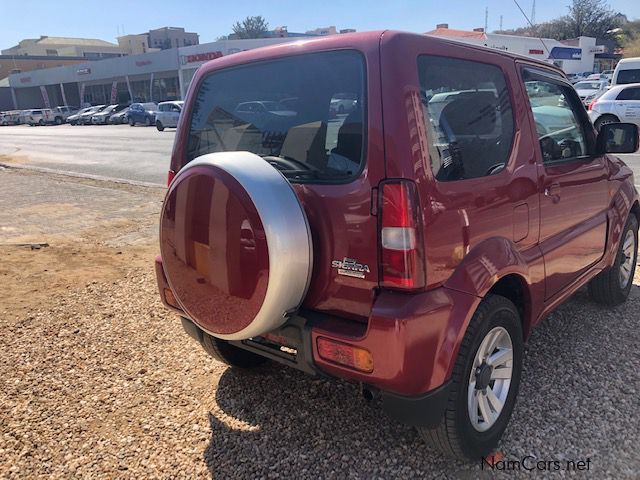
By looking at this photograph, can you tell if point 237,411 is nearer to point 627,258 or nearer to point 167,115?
point 627,258

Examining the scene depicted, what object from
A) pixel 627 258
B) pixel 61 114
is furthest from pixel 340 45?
pixel 61 114

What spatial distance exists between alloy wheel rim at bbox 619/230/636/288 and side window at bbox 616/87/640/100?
12972mm

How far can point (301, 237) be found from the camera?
7.41 ft

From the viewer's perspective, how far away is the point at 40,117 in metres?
52.8

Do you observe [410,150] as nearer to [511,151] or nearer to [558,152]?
[511,151]

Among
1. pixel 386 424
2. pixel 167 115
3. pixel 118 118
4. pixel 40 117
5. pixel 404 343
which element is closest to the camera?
pixel 404 343

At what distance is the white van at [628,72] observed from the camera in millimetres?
17688

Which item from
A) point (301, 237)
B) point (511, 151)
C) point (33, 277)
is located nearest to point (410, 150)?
point (301, 237)

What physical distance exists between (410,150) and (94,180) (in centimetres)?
1163

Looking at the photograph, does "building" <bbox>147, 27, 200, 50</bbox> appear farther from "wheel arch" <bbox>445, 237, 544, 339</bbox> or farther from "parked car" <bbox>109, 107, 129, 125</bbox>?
"wheel arch" <bbox>445, 237, 544, 339</bbox>

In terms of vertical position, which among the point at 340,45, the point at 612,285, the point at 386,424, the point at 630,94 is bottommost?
the point at 386,424

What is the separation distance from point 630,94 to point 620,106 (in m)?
0.46

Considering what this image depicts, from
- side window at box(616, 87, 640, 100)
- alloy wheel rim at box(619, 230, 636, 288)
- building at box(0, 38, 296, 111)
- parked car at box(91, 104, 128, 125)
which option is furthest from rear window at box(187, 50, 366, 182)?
parked car at box(91, 104, 128, 125)

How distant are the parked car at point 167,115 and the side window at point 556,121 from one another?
95.7 feet
